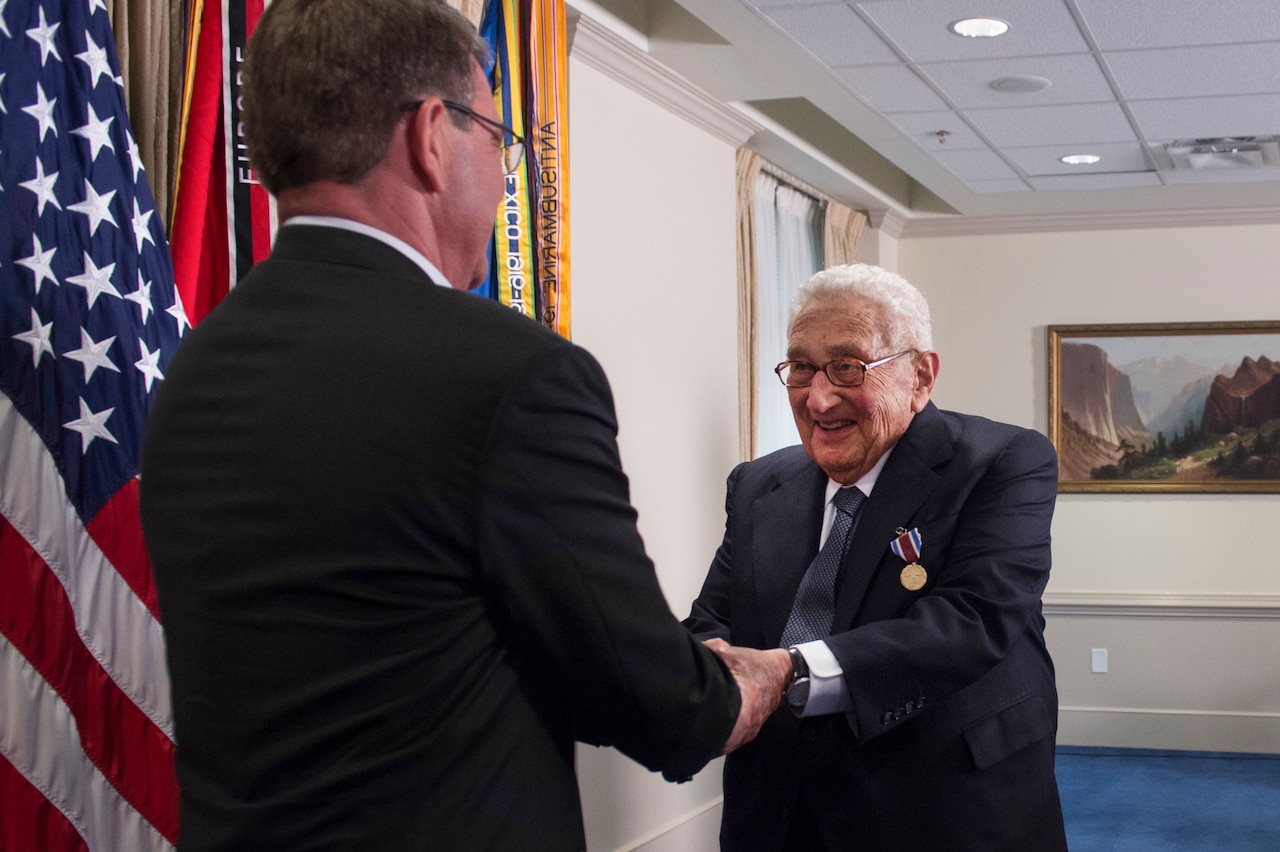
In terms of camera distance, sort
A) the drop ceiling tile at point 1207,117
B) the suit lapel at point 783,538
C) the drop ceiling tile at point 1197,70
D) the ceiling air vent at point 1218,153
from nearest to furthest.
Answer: the suit lapel at point 783,538 < the drop ceiling tile at point 1197,70 < the drop ceiling tile at point 1207,117 < the ceiling air vent at point 1218,153

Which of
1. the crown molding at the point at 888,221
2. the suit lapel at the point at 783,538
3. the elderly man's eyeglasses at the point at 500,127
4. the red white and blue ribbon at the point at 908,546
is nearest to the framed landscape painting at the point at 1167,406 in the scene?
the crown molding at the point at 888,221

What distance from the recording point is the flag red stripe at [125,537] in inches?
78.7

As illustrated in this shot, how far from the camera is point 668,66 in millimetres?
4781

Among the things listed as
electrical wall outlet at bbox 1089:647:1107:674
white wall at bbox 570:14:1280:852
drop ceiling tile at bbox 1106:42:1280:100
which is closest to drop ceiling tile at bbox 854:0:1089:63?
→ drop ceiling tile at bbox 1106:42:1280:100

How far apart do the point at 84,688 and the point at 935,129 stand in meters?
4.82

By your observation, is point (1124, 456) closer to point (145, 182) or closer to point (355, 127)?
point (145, 182)

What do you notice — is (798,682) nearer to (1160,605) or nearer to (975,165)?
(975,165)

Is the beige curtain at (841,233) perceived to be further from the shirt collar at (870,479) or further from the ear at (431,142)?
the ear at (431,142)

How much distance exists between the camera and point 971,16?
421 centimetres

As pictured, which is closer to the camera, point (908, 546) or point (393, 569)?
point (393, 569)

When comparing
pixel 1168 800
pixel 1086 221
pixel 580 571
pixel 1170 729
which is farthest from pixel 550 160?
pixel 1170 729

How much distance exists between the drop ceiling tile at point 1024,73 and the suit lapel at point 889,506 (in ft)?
9.57

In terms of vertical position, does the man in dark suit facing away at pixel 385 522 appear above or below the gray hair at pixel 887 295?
below

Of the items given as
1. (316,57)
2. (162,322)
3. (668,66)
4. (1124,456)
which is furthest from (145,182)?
(1124,456)
